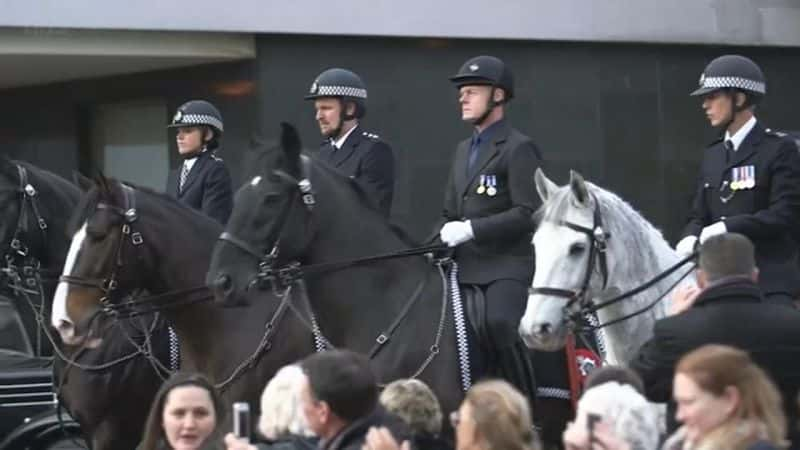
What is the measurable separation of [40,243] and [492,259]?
3427mm

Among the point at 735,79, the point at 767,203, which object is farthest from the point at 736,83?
the point at 767,203

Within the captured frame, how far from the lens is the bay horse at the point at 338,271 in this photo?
9.74 m

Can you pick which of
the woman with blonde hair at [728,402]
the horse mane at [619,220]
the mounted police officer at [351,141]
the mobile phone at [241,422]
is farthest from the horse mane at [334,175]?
the woman with blonde hair at [728,402]

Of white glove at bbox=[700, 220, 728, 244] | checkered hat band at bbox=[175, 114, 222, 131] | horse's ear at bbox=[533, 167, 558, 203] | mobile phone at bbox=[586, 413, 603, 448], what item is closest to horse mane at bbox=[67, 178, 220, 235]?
checkered hat band at bbox=[175, 114, 222, 131]

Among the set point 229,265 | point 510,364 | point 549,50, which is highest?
point 549,50

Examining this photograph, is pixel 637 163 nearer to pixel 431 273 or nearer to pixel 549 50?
pixel 549 50

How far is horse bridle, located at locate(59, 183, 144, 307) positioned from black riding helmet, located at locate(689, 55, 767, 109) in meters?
3.42

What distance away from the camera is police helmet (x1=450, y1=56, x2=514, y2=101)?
10.3 m

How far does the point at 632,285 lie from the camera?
937 centimetres

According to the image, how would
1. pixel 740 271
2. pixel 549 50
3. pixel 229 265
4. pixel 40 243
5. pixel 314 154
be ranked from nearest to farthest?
1. pixel 740 271
2. pixel 229 265
3. pixel 314 154
4. pixel 40 243
5. pixel 549 50

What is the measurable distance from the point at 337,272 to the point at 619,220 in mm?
1575

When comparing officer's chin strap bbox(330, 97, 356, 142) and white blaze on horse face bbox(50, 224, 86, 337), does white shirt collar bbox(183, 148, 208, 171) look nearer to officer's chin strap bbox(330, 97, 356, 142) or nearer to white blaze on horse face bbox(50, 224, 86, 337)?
officer's chin strap bbox(330, 97, 356, 142)

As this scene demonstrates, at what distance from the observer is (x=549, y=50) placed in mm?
20016

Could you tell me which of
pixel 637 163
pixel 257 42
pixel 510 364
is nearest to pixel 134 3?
pixel 257 42
